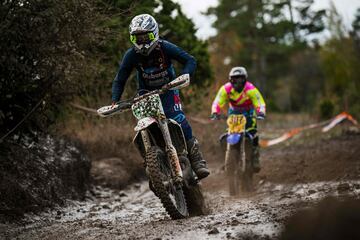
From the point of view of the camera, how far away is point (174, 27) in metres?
17.2

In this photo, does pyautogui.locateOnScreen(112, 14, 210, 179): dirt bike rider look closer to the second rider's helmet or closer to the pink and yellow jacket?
the pink and yellow jacket

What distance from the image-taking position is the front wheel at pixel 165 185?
7062mm

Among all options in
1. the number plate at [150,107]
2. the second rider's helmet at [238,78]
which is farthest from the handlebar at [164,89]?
the second rider's helmet at [238,78]

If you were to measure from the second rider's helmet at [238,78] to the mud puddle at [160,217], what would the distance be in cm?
180

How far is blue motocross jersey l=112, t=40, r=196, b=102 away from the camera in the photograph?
7852mm

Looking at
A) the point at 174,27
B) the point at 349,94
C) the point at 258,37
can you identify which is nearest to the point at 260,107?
the point at 174,27

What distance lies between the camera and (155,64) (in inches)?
310

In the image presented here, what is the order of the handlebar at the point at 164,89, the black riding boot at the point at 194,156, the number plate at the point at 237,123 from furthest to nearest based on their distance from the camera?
the number plate at the point at 237,123, the black riding boot at the point at 194,156, the handlebar at the point at 164,89

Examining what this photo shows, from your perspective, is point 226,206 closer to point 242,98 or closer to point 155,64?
point 155,64

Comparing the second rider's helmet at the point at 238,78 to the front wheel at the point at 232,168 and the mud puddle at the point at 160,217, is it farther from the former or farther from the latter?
the mud puddle at the point at 160,217

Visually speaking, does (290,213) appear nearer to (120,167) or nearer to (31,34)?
(31,34)

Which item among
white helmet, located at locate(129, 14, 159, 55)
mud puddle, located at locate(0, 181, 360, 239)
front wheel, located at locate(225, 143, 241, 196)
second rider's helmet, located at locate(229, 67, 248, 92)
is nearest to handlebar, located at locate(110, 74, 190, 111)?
white helmet, located at locate(129, 14, 159, 55)

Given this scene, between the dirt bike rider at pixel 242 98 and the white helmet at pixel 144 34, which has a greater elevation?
the white helmet at pixel 144 34

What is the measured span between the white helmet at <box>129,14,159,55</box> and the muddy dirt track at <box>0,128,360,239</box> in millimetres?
2008
